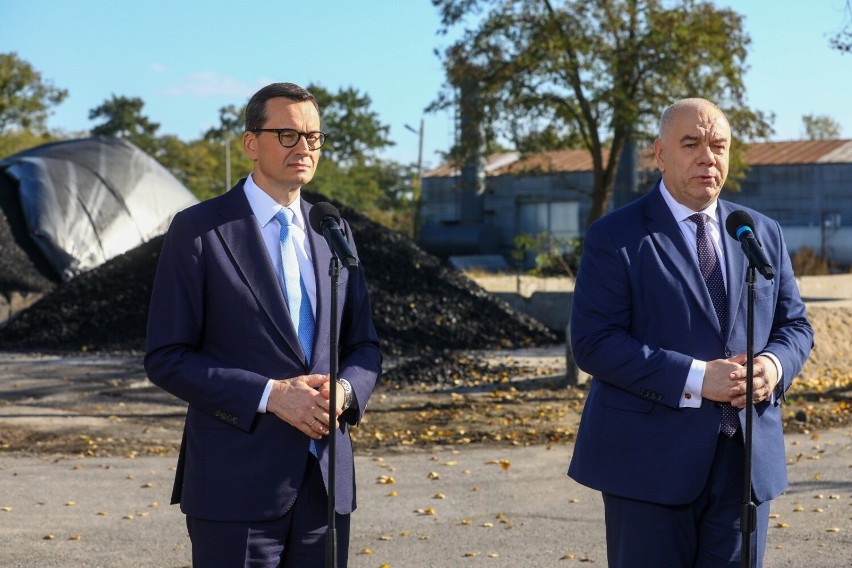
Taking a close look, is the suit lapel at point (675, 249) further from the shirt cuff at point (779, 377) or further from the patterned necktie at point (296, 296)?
the patterned necktie at point (296, 296)

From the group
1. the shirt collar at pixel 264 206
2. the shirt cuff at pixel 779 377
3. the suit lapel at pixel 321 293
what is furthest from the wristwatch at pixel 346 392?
the shirt cuff at pixel 779 377

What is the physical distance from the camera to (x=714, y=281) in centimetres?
374

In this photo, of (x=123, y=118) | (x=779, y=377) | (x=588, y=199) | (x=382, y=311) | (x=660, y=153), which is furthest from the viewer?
(x=123, y=118)

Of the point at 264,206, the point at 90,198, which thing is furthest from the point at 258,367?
the point at 90,198

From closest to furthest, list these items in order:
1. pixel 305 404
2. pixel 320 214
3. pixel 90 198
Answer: pixel 305 404 → pixel 320 214 → pixel 90 198

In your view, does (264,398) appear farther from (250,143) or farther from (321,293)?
(250,143)

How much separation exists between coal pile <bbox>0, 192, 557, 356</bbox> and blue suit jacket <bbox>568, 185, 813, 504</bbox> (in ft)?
47.9

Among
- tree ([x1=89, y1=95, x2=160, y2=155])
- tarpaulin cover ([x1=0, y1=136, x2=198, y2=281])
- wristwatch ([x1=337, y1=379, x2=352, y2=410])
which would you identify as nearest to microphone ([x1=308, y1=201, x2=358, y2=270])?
wristwatch ([x1=337, y1=379, x2=352, y2=410])

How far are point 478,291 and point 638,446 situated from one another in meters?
17.7

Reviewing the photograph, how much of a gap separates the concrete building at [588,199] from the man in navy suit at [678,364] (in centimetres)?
3484

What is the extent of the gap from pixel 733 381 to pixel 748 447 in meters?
0.23

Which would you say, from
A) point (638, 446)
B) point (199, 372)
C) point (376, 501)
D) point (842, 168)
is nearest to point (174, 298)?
point (199, 372)

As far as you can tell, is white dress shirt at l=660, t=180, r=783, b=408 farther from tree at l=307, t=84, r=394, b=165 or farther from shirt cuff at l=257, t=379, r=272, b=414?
tree at l=307, t=84, r=394, b=165

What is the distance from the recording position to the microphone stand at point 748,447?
3377 millimetres
